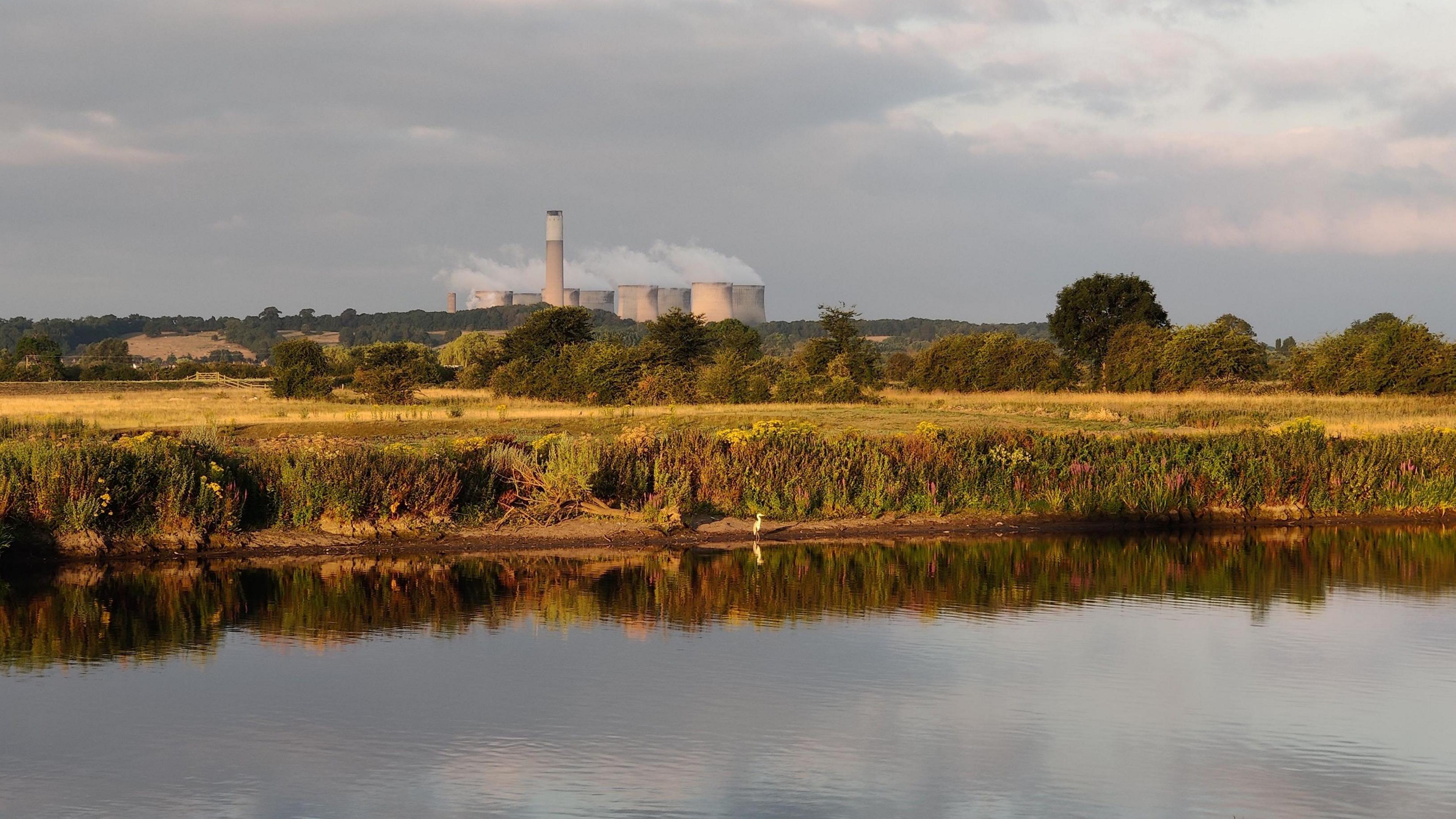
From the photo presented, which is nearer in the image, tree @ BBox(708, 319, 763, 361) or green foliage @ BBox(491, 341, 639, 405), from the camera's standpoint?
green foliage @ BBox(491, 341, 639, 405)

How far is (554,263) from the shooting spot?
139 metres

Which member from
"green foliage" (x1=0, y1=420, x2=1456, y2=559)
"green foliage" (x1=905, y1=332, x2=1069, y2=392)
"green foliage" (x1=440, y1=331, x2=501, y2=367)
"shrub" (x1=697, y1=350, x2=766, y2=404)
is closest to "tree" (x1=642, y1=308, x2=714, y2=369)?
"shrub" (x1=697, y1=350, x2=766, y2=404)

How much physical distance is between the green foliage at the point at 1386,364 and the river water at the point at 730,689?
135 feet

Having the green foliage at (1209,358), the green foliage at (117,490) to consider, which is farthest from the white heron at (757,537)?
the green foliage at (1209,358)

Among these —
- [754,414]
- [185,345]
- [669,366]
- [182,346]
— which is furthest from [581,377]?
[185,345]

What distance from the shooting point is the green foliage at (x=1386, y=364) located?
172 ft

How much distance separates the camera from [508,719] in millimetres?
9117

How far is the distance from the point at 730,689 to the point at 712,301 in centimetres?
11664

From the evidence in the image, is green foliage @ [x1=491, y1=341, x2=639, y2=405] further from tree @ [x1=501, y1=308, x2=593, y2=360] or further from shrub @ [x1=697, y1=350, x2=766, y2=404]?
tree @ [x1=501, y1=308, x2=593, y2=360]

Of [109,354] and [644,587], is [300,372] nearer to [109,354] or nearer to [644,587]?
[644,587]

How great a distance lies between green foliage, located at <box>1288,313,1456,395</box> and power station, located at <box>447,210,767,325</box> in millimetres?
68191

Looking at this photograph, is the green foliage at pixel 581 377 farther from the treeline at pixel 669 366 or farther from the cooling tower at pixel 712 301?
the cooling tower at pixel 712 301

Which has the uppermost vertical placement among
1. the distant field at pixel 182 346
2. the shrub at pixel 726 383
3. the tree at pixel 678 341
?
the distant field at pixel 182 346

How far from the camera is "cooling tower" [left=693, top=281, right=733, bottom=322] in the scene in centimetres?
12569
